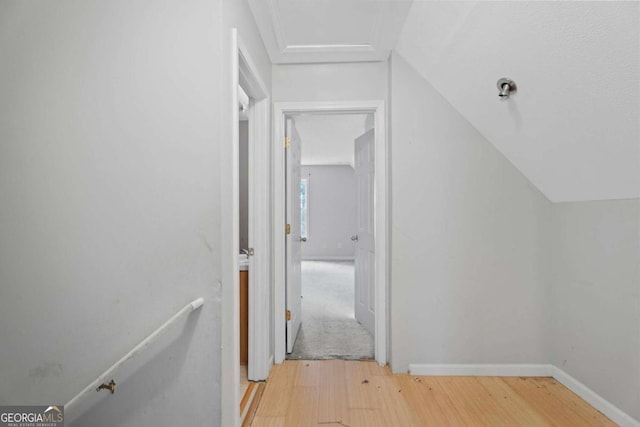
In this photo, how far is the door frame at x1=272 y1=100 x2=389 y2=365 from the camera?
241cm

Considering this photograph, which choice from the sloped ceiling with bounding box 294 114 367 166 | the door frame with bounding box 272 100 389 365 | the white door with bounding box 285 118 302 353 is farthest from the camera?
the sloped ceiling with bounding box 294 114 367 166

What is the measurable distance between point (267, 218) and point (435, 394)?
5.31 ft

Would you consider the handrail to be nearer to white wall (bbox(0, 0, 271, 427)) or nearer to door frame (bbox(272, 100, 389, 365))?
white wall (bbox(0, 0, 271, 427))

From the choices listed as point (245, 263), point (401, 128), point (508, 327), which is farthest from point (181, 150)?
point (508, 327)

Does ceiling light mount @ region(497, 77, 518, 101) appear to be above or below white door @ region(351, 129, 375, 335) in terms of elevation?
above

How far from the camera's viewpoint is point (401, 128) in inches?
90.2

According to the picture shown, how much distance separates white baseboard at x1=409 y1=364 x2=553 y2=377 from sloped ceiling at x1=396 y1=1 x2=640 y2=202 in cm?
122

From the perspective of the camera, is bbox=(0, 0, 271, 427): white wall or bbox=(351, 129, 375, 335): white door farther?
bbox=(351, 129, 375, 335): white door

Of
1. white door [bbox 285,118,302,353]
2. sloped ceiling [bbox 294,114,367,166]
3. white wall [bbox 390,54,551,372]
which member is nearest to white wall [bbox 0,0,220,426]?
white door [bbox 285,118,302,353]

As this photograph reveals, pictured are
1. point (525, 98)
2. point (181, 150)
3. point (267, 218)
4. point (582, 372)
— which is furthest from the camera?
point (267, 218)

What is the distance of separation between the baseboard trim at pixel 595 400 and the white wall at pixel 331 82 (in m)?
2.33

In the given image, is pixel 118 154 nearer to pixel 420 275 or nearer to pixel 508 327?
pixel 420 275

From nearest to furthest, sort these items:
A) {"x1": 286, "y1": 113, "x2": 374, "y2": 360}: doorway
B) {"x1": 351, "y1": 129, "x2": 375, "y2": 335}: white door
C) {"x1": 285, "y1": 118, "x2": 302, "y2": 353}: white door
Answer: {"x1": 285, "y1": 118, "x2": 302, "y2": 353}: white door < {"x1": 286, "y1": 113, "x2": 374, "y2": 360}: doorway < {"x1": 351, "y1": 129, "x2": 375, "y2": 335}: white door

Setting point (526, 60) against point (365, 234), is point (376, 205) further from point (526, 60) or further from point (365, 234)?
point (526, 60)
